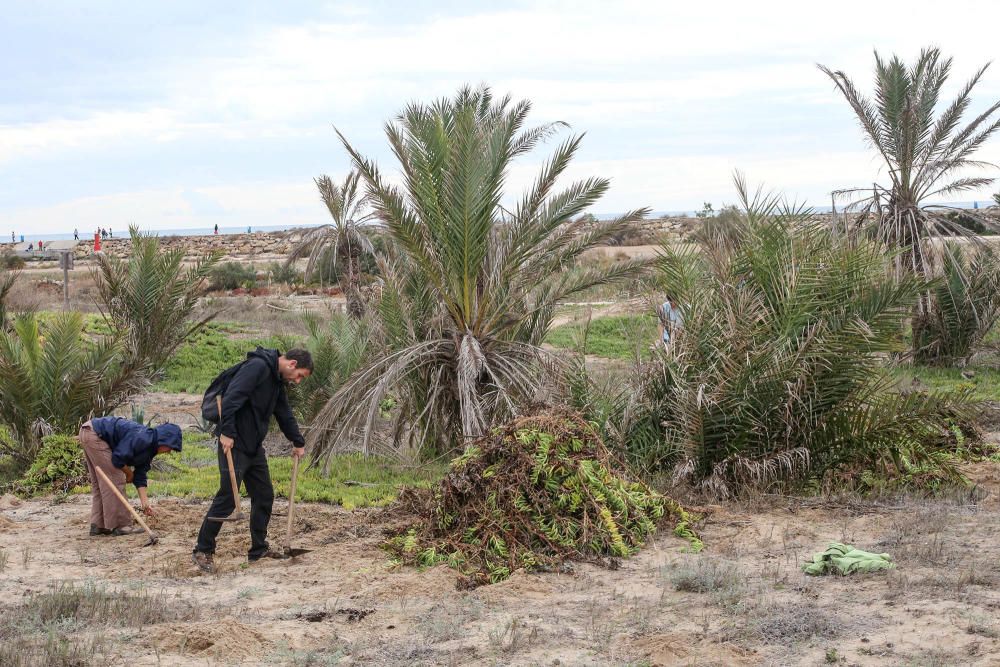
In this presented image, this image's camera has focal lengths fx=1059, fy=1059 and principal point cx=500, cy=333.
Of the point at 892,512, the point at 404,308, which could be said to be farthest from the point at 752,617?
the point at 404,308

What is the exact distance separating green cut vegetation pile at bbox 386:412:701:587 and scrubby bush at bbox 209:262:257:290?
31.3 metres

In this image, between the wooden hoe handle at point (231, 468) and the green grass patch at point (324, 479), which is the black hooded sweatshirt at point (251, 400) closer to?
the wooden hoe handle at point (231, 468)

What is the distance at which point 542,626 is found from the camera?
20.6ft

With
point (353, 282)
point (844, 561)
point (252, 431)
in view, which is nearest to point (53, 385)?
Result: point (252, 431)

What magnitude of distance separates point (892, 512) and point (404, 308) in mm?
5600

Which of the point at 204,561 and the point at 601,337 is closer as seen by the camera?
the point at 204,561

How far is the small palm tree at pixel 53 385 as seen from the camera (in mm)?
11297

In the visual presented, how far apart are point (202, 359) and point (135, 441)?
494 inches

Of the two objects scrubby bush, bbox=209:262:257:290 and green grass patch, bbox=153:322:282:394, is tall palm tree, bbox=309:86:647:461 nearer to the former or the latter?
green grass patch, bbox=153:322:282:394

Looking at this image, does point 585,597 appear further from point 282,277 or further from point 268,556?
point 282,277

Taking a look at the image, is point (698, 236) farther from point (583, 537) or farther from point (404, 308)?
point (583, 537)

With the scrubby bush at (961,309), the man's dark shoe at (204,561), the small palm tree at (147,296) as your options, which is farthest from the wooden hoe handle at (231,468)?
the scrubby bush at (961,309)

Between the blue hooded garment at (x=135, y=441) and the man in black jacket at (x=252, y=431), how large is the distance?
90 cm

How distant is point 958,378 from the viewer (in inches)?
677
